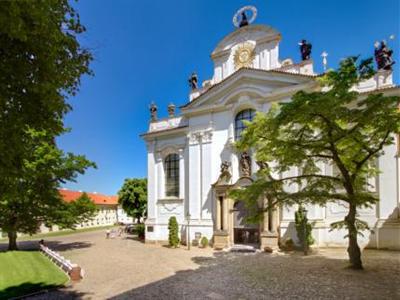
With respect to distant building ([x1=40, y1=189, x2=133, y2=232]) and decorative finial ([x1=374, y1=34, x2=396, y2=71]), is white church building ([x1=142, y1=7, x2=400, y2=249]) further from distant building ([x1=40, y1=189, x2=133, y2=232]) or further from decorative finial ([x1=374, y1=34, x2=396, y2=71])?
distant building ([x1=40, y1=189, x2=133, y2=232])

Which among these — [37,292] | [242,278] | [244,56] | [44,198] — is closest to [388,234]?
[242,278]

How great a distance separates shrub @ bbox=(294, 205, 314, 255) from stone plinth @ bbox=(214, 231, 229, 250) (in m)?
4.44

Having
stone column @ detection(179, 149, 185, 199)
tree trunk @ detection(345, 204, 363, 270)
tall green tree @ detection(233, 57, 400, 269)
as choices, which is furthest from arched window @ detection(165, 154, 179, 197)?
tree trunk @ detection(345, 204, 363, 270)

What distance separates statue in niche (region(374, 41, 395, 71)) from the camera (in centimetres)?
1503

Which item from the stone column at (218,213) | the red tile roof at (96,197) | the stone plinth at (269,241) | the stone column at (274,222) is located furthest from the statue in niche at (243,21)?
the red tile roof at (96,197)

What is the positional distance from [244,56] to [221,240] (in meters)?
12.8

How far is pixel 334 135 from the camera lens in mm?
9406

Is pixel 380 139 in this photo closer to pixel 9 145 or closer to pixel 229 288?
pixel 229 288

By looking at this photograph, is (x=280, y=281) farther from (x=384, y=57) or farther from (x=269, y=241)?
(x=384, y=57)

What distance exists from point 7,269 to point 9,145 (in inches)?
456

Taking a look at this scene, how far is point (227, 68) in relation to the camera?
67.0 feet

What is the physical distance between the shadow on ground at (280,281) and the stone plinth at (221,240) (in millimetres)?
4706

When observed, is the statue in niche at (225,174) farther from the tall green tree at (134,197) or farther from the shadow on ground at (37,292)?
the tall green tree at (134,197)

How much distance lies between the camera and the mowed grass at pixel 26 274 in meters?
9.91
